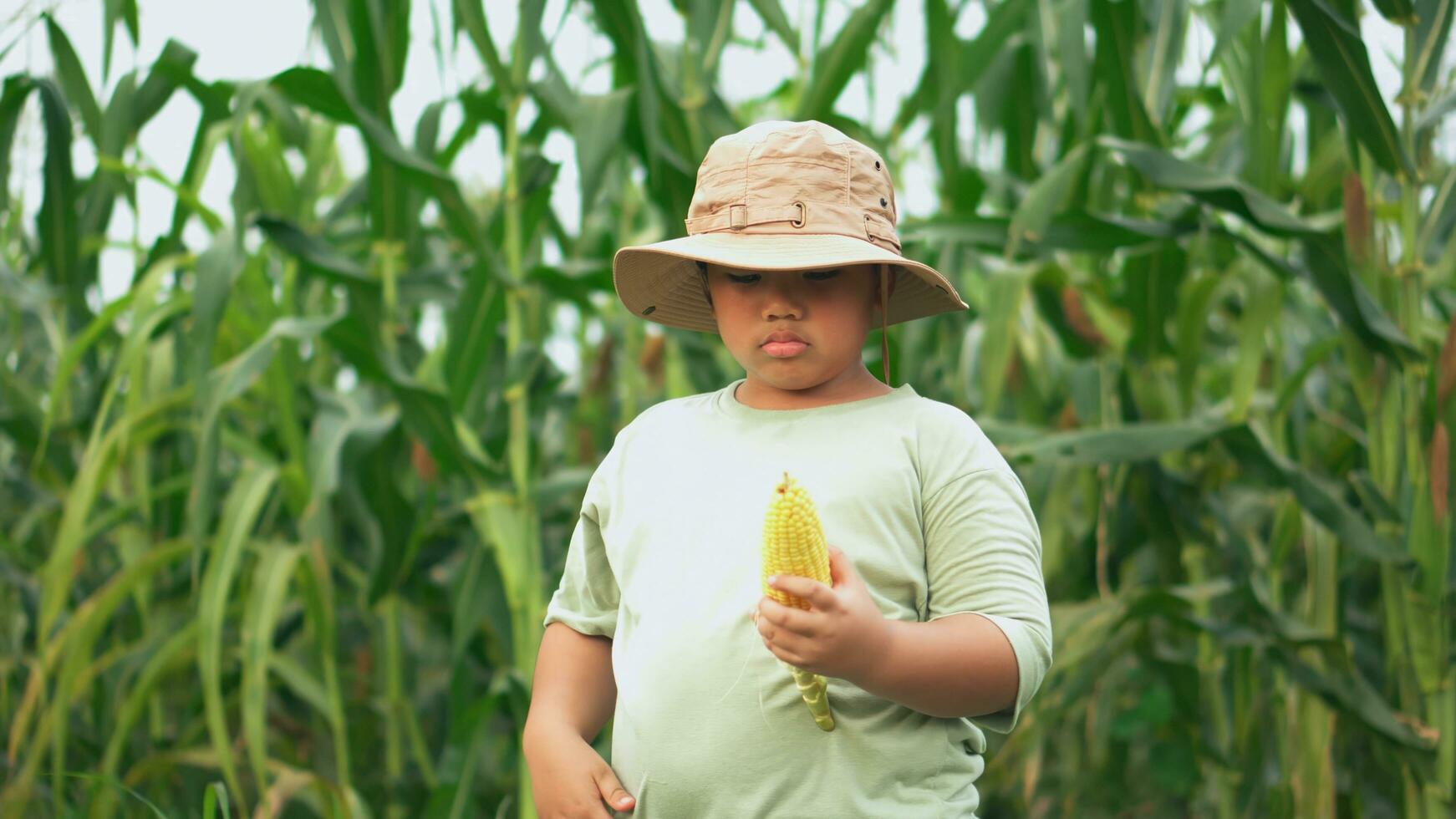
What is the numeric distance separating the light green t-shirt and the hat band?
11 cm

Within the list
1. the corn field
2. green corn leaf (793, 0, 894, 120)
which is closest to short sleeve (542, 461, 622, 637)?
the corn field

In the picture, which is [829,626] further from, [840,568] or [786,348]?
[786,348]

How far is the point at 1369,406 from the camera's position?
1.60 metres

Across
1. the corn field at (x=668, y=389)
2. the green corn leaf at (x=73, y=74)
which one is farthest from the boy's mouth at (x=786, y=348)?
the green corn leaf at (x=73, y=74)

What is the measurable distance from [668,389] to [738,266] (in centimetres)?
121

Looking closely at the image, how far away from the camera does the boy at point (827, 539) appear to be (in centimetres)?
75

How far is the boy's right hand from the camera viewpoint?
0.81 metres

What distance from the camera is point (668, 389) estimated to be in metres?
1.96

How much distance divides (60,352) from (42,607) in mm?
498

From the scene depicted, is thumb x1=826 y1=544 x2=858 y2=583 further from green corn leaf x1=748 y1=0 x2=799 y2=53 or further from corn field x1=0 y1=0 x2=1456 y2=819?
green corn leaf x1=748 y1=0 x2=799 y2=53

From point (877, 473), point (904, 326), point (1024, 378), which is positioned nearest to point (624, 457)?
point (877, 473)

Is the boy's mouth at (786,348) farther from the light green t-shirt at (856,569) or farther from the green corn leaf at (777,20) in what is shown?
the green corn leaf at (777,20)

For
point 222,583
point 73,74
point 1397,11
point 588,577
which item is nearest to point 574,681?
point 588,577

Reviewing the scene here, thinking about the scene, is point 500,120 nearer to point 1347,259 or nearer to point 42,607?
point 42,607
